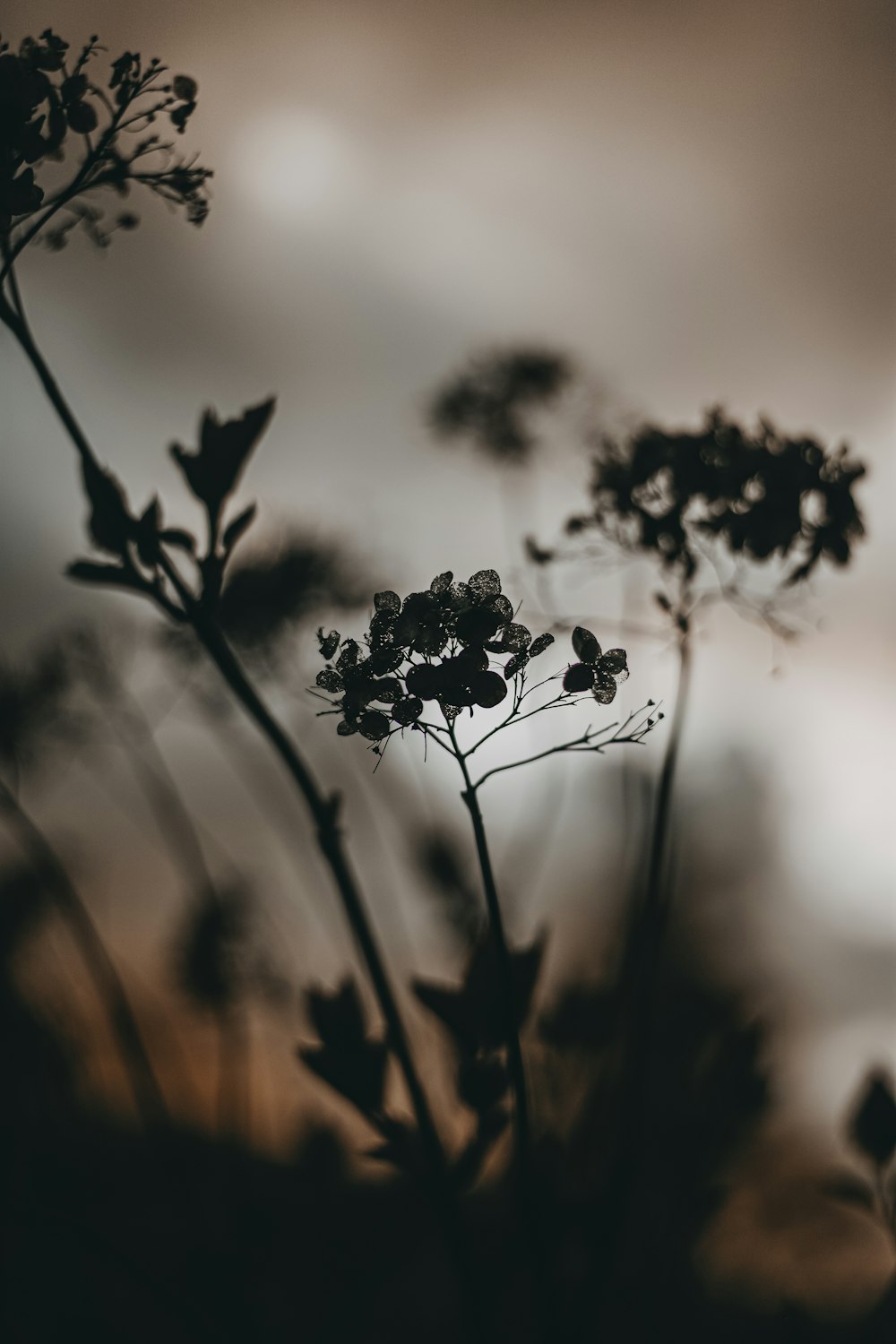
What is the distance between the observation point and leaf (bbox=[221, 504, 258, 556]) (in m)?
0.48

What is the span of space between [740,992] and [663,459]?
27.8 inches

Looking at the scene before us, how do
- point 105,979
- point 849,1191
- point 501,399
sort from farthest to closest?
1. point 501,399
2. point 105,979
3. point 849,1191

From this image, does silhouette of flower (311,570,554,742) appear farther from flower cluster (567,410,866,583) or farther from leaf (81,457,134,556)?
flower cluster (567,410,866,583)

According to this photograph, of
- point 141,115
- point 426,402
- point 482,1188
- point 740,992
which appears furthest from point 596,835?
point 141,115

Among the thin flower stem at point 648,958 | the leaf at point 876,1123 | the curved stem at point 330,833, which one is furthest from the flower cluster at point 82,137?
the leaf at point 876,1123

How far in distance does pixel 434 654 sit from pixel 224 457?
21 cm

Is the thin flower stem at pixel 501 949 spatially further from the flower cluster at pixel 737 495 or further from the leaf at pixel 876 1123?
the leaf at pixel 876 1123

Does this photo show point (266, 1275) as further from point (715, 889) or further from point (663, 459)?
point (663, 459)

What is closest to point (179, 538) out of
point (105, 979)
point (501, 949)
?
point (501, 949)

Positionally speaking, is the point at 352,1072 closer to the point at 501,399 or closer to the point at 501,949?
the point at 501,949

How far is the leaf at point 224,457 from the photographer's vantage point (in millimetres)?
492

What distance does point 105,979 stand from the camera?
77 cm

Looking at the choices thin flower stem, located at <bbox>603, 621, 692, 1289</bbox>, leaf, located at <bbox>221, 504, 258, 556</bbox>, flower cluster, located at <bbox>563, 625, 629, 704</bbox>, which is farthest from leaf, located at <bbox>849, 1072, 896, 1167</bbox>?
leaf, located at <bbox>221, 504, 258, 556</bbox>

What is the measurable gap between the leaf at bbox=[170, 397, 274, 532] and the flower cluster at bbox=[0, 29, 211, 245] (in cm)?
11
